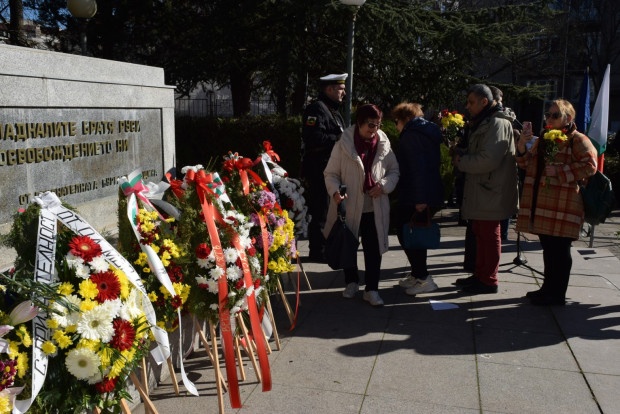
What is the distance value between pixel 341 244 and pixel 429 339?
1.12m

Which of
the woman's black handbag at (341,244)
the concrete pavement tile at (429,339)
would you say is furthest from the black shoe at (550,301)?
the woman's black handbag at (341,244)

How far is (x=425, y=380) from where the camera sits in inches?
146

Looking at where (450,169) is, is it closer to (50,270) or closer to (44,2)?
(50,270)

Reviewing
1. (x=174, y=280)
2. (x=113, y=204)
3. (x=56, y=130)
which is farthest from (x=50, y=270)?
(x=113, y=204)

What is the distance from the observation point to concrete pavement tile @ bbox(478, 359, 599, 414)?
11.0 ft

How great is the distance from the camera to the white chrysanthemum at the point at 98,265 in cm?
248

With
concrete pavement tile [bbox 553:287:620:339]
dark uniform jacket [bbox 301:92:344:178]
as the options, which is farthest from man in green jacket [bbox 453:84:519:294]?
dark uniform jacket [bbox 301:92:344:178]

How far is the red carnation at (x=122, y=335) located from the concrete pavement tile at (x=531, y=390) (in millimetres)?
2114

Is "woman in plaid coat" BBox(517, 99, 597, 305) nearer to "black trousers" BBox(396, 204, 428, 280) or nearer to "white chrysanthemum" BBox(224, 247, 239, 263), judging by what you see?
"black trousers" BBox(396, 204, 428, 280)

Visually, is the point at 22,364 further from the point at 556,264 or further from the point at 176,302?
the point at 556,264

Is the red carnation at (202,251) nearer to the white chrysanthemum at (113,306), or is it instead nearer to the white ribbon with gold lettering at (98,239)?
the white ribbon with gold lettering at (98,239)

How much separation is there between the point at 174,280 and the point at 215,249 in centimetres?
29

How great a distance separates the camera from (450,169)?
10.3 metres

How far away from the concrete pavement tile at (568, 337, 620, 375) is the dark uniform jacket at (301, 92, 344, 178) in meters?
3.15
